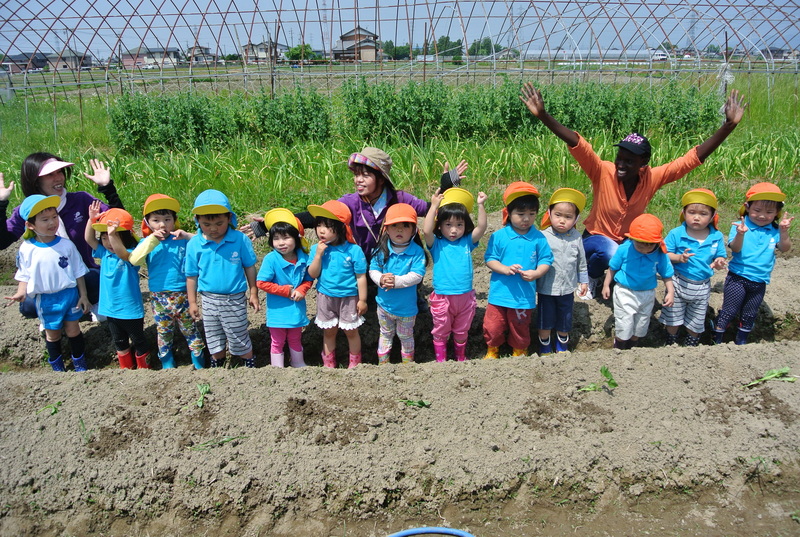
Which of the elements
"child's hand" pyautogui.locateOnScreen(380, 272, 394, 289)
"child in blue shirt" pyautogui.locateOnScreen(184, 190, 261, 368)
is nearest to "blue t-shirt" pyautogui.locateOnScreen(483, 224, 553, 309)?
"child's hand" pyautogui.locateOnScreen(380, 272, 394, 289)

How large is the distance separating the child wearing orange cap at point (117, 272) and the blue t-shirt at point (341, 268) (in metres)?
1.27

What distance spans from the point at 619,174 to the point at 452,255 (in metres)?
1.53

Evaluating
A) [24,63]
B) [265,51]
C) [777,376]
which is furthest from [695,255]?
[24,63]

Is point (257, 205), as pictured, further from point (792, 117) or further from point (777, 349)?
point (792, 117)

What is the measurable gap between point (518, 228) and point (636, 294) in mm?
999

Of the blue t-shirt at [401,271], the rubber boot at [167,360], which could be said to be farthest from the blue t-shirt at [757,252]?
the rubber boot at [167,360]

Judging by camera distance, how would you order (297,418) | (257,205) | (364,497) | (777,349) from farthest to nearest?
1. (257,205)
2. (777,349)
3. (297,418)
4. (364,497)

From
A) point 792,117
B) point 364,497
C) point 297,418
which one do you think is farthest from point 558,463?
point 792,117

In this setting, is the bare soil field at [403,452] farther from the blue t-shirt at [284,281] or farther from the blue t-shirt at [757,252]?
the blue t-shirt at [757,252]

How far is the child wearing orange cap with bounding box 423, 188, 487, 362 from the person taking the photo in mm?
3867

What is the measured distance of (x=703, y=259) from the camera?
416 centimetres

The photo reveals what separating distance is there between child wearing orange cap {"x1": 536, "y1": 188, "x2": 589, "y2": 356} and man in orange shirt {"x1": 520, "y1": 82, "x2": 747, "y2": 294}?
1.58ft

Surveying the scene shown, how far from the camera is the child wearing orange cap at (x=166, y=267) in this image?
12.7 feet

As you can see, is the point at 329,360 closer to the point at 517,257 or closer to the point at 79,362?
the point at 517,257
